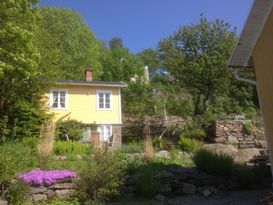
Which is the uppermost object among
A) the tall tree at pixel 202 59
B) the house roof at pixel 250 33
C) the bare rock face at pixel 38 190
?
the tall tree at pixel 202 59

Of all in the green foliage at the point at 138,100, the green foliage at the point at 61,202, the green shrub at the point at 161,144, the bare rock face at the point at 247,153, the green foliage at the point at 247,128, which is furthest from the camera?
the green foliage at the point at 138,100

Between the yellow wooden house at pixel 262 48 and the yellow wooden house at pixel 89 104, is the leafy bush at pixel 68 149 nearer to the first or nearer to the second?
the yellow wooden house at pixel 89 104

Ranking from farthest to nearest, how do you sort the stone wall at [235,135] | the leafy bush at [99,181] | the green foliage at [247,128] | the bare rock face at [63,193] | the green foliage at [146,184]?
the green foliage at [247,128], the stone wall at [235,135], the green foliage at [146,184], the bare rock face at [63,193], the leafy bush at [99,181]

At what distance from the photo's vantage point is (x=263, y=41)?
7.35m

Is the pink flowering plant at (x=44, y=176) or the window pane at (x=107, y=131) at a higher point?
the window pane at (x=107, y=131)

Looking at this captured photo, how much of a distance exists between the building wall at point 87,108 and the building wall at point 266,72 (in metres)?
16.7

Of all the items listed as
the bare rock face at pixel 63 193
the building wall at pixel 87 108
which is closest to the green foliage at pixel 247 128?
the building wall at pixel 87 108

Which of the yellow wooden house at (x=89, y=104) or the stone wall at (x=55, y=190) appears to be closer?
the stone wall at (x=55, y=190)

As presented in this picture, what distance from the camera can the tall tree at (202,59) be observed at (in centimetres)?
2409

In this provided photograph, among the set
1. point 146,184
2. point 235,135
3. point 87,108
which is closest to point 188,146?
point 235,135

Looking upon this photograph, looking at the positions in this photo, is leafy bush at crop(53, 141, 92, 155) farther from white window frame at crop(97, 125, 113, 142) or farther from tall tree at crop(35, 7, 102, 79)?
tall tree at crop(35, 7, 102, 79)

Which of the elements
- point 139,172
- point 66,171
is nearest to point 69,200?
point 66,171

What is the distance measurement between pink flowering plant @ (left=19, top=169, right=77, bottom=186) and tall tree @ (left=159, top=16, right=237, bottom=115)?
16.2m

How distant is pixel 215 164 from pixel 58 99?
14.4 m
